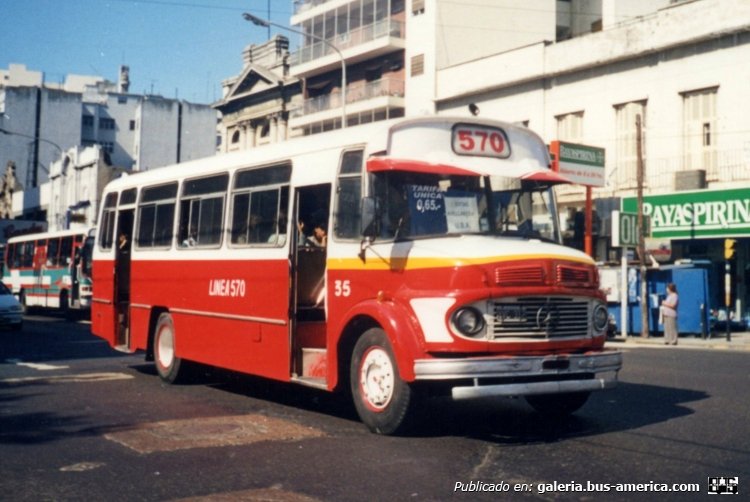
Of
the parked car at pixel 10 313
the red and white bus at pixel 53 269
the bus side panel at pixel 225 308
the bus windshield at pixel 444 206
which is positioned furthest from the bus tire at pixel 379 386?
the red and white bus at pixel 53 269

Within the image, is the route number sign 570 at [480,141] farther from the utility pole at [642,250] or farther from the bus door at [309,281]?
the utility pole at [642,250]

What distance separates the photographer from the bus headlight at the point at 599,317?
8.48m

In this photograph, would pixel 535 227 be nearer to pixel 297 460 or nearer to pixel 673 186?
pixel 297 460

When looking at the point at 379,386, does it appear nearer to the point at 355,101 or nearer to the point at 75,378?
the point at 75,378

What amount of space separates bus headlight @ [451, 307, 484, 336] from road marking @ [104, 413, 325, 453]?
1779 mm

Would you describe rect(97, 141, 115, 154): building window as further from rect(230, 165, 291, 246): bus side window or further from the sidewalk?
rect(230, 165, 291, 246): bus side window

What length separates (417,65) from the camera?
140 feet

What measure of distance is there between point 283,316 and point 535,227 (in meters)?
2.96

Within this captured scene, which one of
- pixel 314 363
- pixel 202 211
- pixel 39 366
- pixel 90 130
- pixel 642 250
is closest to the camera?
pixel 314 363

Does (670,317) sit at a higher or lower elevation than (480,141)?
lower

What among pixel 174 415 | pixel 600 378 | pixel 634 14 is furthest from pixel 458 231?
pixel 634 14

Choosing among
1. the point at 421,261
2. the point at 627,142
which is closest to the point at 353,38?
the point at 627,142

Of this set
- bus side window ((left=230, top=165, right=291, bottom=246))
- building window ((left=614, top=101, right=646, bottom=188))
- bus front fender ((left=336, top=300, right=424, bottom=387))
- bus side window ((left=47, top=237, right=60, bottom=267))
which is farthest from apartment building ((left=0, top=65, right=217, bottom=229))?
bus front fender ((left=336, top=300, right=424, bottom=387))

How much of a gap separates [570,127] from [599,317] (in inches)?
1079
